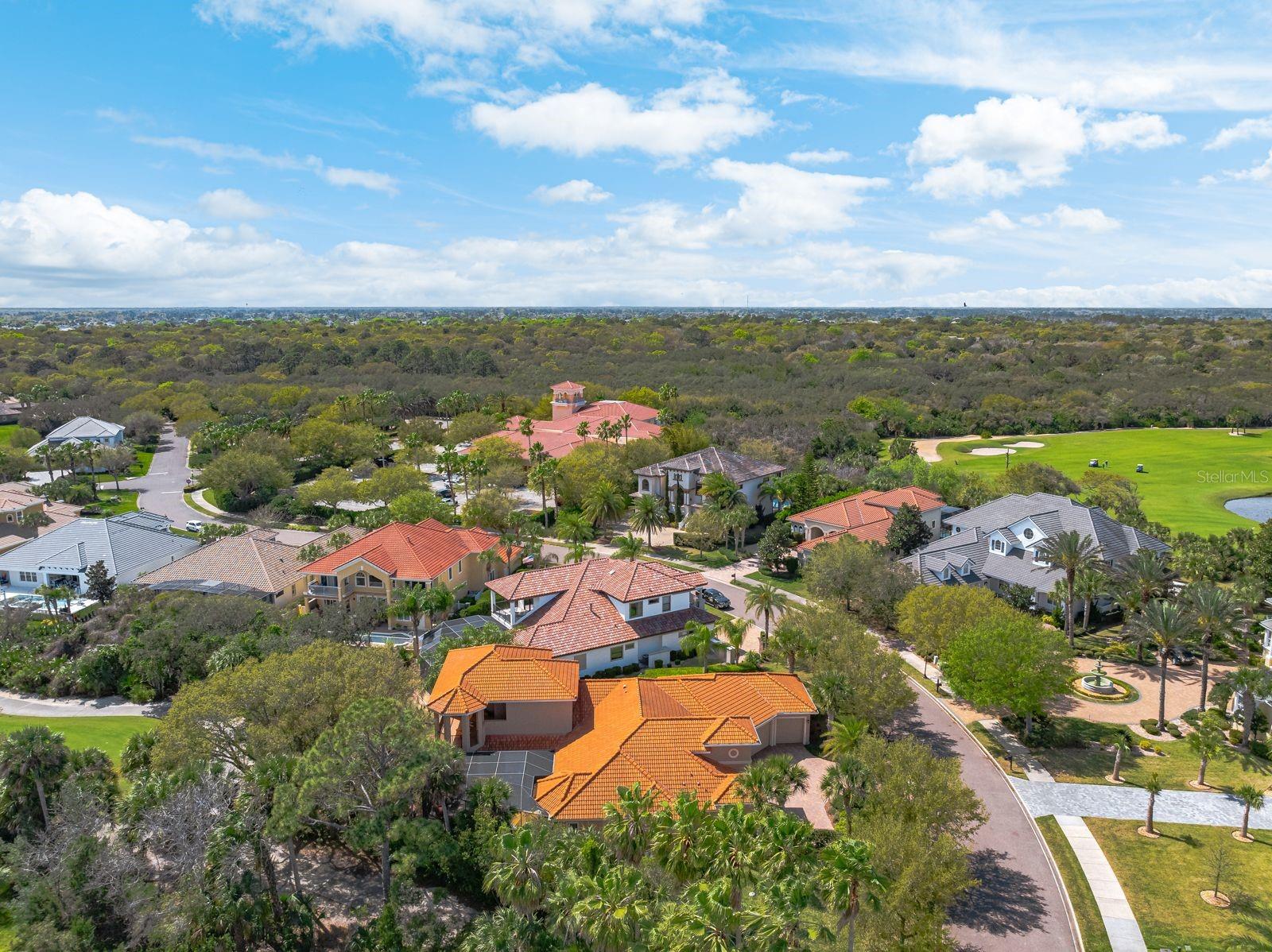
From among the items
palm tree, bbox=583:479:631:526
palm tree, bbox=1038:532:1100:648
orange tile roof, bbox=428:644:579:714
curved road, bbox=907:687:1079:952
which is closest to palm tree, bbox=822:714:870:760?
curved road, bbox=907:687:1079:952

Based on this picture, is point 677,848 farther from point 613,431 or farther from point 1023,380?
point 1023,380

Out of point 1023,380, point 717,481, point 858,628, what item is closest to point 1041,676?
point 858,628

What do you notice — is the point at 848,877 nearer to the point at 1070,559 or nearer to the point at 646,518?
the point at 1070,559

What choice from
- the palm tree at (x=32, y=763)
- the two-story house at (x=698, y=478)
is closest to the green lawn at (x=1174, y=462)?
the two-story house at (x=698, y=478)

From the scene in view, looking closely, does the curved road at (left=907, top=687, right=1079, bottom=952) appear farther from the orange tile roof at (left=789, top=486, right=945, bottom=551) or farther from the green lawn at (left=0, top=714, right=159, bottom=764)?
the green lawn at (left=0, top=714, right=159, bottom=764)

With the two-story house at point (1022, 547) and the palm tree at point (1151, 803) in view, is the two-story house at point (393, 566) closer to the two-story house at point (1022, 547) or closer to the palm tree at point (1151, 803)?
the two-story house at point (1022, 547)

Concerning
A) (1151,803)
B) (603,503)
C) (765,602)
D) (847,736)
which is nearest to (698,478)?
(603,503)
